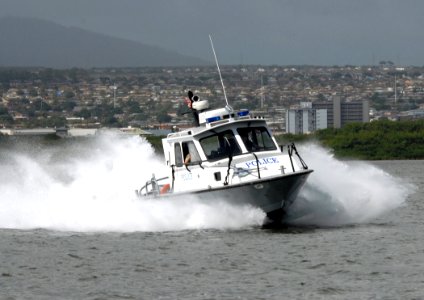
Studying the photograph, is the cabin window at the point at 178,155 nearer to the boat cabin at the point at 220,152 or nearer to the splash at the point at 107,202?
the boat cabin at the point at 220,152

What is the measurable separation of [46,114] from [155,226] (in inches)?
5748

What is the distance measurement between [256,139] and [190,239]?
4093mm

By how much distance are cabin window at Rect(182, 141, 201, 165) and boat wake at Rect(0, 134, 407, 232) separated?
1327 mm

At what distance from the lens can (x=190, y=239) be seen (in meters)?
37.5

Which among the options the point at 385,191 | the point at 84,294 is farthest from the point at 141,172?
the point at 84,294

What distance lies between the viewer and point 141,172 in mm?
44969

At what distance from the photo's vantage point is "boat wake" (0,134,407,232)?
39.4 metres

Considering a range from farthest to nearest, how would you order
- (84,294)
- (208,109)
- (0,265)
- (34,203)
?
(34,203), (208,109), (0,265), (84,294)

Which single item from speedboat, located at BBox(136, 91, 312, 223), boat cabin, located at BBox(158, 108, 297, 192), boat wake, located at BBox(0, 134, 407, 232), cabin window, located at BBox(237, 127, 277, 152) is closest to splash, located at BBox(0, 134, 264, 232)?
boat wake, located at BBox(0, 134, 407, 232)

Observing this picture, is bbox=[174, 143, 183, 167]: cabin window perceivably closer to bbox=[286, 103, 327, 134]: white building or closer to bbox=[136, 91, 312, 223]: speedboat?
bbox=[136, 91, 312, 223]: speedboat

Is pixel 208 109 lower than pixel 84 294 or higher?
higher

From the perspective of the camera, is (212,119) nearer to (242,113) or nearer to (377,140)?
(242,113)

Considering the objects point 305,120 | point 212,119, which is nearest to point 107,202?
point 212,119

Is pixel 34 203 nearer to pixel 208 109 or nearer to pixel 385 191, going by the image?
pixel 208 109
